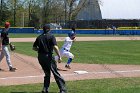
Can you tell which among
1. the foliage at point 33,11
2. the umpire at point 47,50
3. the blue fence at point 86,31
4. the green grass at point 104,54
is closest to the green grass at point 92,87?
the umpire at point 47,50

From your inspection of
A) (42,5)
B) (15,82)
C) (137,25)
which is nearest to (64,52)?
(15,82)

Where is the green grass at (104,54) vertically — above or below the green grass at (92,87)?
below

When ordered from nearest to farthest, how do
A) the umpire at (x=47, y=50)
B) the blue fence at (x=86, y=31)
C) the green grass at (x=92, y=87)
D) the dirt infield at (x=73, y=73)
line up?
the umpire at (x=47, y=50), the green grass at (x=92, y=87), the dirt infield at (x=73, y=73), the blue fence at (x=86, y=31)

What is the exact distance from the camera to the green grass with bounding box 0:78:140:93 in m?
10.6

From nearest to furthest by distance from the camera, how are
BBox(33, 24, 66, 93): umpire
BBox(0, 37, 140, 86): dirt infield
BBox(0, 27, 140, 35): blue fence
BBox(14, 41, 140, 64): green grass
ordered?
BBox(33, 24, 66, 93): umpire < BBox(0, 37, 140, 86): dirt infield < BBox(14, 41, 140, 64): green grass < BBox(0, 27, 140, 35): blue fence

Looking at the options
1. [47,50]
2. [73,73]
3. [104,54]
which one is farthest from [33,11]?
[47,50]

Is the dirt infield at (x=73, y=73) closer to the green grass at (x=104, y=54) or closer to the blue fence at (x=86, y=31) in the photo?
the green grass at (x=104, y=54)

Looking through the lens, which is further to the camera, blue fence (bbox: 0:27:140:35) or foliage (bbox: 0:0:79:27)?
foliage (bbox: 0:0:79:27)

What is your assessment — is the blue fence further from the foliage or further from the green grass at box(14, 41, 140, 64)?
the green grass at box(14, 41, 140, 64)

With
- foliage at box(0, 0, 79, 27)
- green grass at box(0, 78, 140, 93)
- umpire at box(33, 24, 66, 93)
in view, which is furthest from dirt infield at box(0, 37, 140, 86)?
foliage at box(0, 0, 79, 27)

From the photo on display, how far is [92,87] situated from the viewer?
11195 millimetres

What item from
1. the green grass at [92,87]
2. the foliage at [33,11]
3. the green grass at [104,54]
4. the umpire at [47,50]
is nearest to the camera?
the umpire at [47,50]

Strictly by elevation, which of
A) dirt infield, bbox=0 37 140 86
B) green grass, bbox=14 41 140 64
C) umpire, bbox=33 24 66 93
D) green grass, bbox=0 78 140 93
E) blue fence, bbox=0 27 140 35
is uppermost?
umpire, bbox=33 24 66 93

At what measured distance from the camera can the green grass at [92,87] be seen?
10.6m
